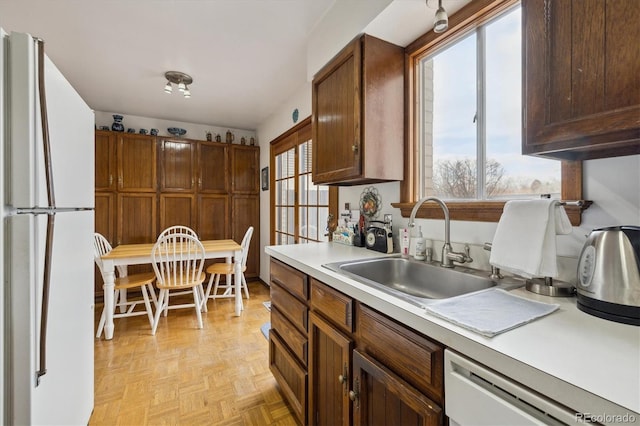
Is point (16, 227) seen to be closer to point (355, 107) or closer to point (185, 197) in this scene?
point (355, 107)

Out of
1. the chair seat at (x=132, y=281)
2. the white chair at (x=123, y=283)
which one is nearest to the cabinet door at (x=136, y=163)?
the white chair at (x=123, y=283)

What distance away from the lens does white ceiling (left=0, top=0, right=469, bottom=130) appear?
1.67 meters

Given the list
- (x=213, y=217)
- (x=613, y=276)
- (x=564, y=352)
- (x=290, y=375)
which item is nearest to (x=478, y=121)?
(x=613, y=276)

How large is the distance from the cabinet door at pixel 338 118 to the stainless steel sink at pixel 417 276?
52 centimetres

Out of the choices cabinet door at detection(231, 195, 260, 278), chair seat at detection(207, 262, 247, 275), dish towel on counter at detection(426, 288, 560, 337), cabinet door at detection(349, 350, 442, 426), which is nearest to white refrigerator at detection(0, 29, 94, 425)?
cabinet door at detection(349, 350, 442, 426)

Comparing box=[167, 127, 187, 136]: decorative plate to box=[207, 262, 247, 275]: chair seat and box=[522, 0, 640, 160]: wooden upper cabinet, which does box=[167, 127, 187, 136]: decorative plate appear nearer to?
box=[207, 262, 247, 275]: chair seat

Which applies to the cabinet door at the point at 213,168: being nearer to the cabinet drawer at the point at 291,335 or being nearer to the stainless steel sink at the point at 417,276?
the cabinet drawer at the point at 291,335

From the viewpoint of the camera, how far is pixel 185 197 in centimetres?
382

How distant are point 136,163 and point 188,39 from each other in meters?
2.16

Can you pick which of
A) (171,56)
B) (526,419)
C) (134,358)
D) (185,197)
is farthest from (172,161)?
(526,419)

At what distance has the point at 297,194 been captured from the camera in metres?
3.12

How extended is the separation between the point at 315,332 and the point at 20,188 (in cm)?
117

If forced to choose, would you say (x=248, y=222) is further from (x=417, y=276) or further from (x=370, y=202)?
(x=417, y=276)

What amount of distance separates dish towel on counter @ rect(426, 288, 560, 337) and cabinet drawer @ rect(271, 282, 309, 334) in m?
0.74
